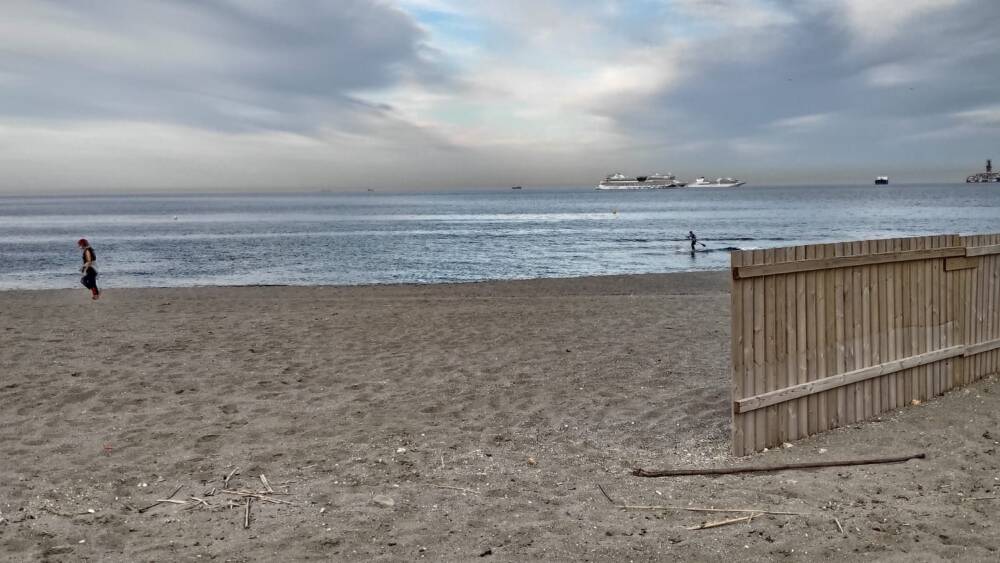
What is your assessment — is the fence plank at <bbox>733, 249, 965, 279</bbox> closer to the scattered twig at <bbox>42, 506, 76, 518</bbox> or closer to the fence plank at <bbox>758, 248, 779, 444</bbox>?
the fence plank at <bbox>758, 248, 779, 444</bbox>

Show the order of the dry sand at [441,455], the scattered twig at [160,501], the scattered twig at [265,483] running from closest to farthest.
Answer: the dry sand at [441,455]
the scattered twig at [160,501]
the scattered twig at [265,483]

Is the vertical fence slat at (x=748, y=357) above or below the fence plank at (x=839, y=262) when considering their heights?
below

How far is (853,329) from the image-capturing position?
666 cm

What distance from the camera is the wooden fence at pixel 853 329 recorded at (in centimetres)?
599

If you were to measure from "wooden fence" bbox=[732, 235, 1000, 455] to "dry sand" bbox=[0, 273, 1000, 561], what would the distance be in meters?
0.27

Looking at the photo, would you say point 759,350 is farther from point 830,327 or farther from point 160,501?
point 160,501

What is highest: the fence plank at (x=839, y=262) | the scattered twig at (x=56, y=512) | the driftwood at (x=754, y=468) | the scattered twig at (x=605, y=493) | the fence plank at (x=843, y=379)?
the fence plank at (x=839, y=262)

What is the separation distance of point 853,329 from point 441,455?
401 centimetres

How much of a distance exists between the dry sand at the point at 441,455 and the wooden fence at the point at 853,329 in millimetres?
269

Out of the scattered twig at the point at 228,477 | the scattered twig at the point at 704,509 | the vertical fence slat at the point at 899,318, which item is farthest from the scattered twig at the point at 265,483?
the vertical fence slat at the point at 899,318

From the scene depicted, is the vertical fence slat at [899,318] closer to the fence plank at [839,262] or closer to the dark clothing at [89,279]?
the fence plank at [839,262]

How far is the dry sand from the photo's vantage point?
459 cm

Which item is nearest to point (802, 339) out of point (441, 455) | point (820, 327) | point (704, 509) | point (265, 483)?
point (820, 327)

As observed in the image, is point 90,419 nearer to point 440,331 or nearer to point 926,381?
point 440,331
